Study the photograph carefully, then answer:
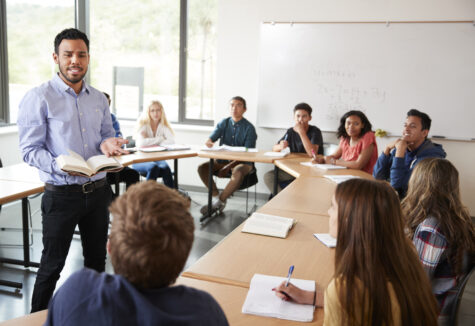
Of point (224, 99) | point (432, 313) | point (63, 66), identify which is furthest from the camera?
point (224, 99)

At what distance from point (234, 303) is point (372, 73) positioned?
4.06 meters

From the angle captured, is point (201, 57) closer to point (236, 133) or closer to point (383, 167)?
point (236, 133)

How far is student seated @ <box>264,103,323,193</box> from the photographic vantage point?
4.62 metres

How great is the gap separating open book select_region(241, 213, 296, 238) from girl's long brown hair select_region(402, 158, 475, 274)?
59 cm

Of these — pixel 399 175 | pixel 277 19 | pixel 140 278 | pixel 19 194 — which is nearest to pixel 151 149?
pixel 19 194

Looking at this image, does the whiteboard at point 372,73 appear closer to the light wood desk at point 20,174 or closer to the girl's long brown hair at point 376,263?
the light wood desk at point 20,174

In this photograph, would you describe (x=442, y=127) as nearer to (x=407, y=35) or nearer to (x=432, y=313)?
(x=407, y=35)

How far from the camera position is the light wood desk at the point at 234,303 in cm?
140

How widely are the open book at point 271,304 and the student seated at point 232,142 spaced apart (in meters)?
3.14

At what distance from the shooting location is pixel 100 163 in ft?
7.28

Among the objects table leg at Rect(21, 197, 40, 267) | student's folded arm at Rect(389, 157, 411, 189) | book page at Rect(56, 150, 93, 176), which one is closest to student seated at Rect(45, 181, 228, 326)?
book page at Rect(56, 150, 93, 176)

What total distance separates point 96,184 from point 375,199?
5.05 ft

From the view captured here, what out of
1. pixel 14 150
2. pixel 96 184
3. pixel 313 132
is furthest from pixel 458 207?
pixel 14 150

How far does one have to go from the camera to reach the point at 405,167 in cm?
339
